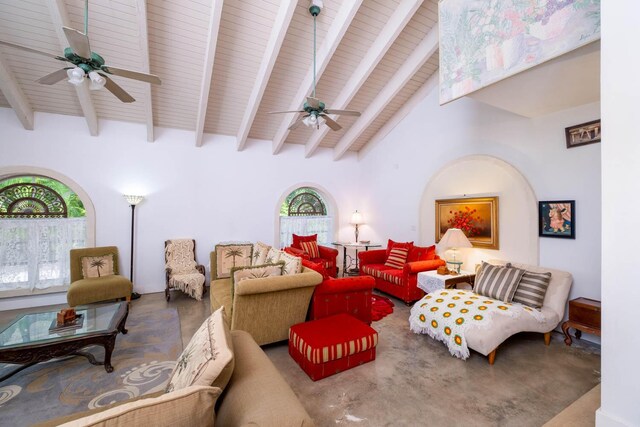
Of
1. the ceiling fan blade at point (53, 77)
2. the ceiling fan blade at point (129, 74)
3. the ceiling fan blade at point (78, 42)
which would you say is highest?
the ceiling fan blade at point (78, 42)

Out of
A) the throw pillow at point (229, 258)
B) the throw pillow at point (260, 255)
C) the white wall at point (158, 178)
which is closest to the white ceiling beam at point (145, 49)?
the white wall at point (158, 178)

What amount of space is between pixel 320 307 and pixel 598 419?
219cm

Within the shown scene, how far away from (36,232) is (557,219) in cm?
760

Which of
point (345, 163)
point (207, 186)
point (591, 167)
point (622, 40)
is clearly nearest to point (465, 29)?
point (622, 40)

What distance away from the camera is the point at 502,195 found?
160 inches

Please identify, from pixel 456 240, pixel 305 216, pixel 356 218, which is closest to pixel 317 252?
pixel 305 216

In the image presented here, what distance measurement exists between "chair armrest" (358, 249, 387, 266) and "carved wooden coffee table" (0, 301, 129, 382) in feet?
12.7

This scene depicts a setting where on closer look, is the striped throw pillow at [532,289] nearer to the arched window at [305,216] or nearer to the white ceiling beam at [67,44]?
the arched window at [305,216]

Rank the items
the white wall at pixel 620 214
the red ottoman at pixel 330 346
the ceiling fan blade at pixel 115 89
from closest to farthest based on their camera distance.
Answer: the white wall at pixel 620 214 < the red ottoman at pixel 330 346 < the ceiling fan blade at pixel 115 89

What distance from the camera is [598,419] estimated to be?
5.24ft

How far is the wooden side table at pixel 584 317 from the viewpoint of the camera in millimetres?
2795

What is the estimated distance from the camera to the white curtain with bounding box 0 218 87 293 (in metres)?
4.32

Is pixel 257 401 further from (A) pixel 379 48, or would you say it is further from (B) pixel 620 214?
(A) pixel 379 48

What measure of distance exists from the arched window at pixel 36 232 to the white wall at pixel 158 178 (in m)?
0.26
